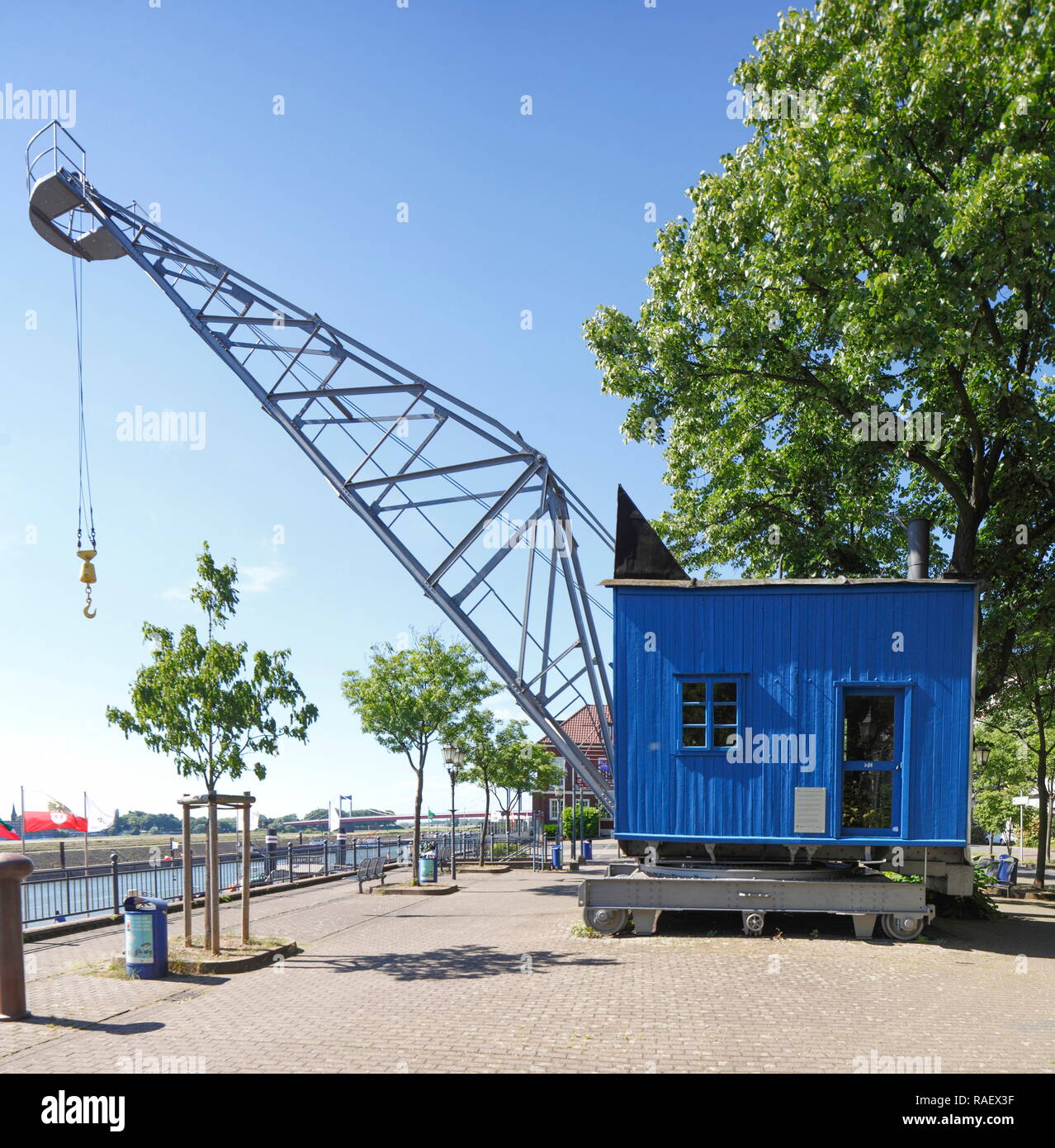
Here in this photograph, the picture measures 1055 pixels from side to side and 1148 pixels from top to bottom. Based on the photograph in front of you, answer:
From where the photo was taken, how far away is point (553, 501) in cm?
1759

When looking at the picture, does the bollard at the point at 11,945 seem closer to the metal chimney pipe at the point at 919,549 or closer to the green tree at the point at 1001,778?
the metal chimney pipe at the point at 919,549

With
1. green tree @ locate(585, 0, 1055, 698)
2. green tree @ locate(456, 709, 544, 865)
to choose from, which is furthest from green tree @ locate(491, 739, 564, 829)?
green tree @ locate(585, 0, 1055, 698)

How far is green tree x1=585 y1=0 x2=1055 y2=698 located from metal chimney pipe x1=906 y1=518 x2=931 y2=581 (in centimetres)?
58

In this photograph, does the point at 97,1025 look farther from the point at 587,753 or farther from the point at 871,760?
the point at 587,753

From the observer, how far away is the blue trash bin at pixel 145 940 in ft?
36.0

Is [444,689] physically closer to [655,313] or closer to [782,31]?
[655,313]

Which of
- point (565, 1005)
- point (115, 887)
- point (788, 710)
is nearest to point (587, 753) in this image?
point (115, 887)

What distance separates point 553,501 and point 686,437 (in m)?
2.81

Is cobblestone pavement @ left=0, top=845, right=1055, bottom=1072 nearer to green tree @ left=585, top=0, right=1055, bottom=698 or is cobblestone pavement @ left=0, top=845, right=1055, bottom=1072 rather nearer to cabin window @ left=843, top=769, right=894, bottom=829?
cabin window @ left=843, top=769, right=894, bottom=829

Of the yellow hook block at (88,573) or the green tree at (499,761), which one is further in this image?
the green tree at (499,761)

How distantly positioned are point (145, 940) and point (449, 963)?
3590 millimetres

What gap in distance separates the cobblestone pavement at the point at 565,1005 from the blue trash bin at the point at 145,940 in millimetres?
243

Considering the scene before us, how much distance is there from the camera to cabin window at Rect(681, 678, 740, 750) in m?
13.8

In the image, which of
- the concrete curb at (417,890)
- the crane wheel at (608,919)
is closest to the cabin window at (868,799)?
the crane wheel at (608,919)
